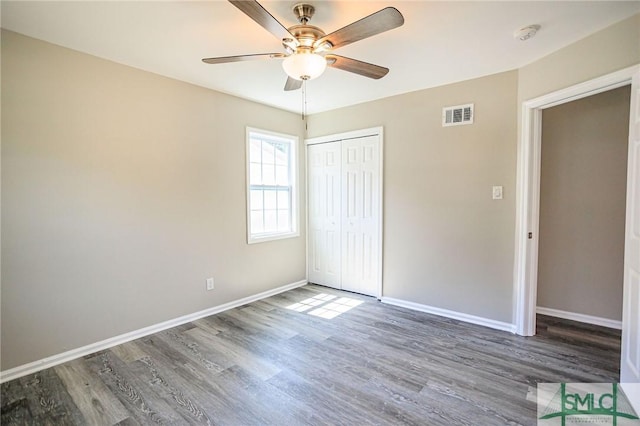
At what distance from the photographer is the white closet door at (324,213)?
4305 millimetres

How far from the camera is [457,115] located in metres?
3.24

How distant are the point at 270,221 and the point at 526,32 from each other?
3292mm

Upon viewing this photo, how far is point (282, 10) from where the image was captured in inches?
77.4

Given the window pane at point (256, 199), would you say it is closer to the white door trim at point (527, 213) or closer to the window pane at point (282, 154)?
the window pane at point (282, 154)

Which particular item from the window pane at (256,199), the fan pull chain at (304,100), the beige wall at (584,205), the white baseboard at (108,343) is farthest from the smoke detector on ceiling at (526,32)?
the white baseboard at (108,343)

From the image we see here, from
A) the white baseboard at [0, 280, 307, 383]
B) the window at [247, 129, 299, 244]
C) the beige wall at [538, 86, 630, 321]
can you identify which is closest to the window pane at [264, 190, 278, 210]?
the window at [247, 129, 299, 244]

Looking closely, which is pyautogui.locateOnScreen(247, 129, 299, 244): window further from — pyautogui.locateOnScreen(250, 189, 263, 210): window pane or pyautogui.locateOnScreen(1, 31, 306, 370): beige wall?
pyautogui.locateOnScreen(1, 31, 306, 370): beige wall

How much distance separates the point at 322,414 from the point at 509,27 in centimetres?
287

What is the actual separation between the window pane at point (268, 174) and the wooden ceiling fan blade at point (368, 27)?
241 cm

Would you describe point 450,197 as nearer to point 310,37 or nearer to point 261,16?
point 310,37

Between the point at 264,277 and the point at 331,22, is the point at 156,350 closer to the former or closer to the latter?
the point at 264,277

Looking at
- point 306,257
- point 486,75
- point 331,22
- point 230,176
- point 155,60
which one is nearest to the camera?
point 331,22

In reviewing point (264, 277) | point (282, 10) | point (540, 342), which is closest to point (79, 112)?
point (282, 10)

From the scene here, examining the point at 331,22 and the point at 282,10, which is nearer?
the point at 282,10
